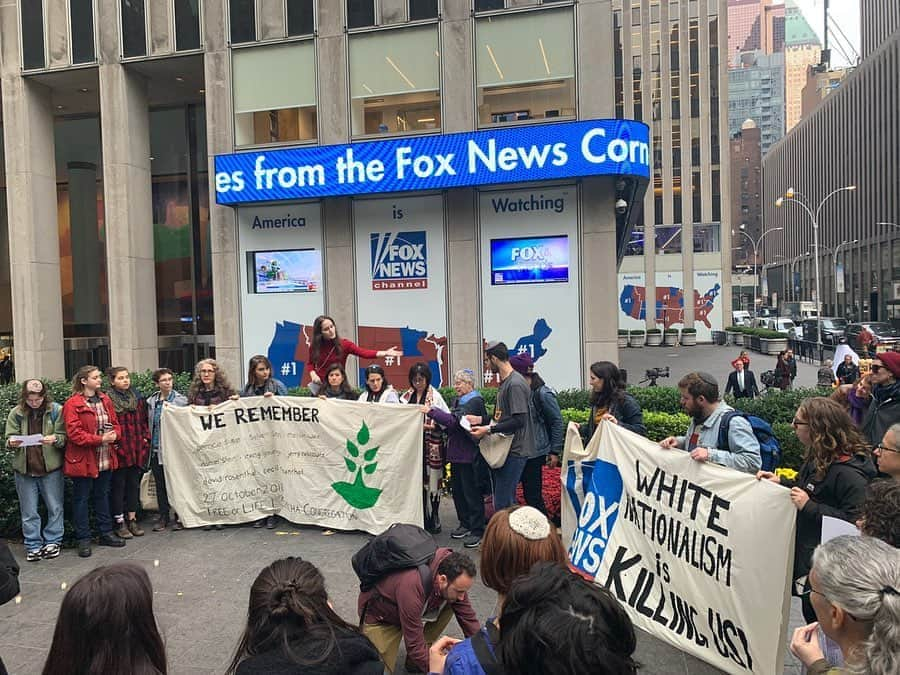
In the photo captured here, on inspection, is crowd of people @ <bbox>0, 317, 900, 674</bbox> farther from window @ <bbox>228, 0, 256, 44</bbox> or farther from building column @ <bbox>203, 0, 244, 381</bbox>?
window @ <bbox>228, 0, 256, 44</bbox>

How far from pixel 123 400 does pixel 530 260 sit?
9.70 meters

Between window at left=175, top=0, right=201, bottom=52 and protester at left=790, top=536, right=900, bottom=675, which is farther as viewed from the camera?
window at left=175, top=0, right=201, bottom=52

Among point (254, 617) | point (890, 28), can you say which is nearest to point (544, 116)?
point (254, 617)

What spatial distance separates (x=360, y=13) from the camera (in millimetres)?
15789

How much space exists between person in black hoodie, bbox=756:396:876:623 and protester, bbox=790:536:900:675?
1.75 metres

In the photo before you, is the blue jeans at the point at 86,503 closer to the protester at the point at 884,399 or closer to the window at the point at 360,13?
the protester at the point at 884,399

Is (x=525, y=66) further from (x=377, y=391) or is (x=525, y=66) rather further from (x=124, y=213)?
(x=124, y=213)

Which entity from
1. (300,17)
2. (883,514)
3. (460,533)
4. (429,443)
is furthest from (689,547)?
(300,17)

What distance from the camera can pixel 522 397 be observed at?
6590 millimetres

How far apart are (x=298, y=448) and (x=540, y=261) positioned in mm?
8798

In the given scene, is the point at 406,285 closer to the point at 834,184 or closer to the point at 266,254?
the point at 266,254

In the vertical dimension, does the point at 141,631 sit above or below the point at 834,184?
below

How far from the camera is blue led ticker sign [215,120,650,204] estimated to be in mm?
14070

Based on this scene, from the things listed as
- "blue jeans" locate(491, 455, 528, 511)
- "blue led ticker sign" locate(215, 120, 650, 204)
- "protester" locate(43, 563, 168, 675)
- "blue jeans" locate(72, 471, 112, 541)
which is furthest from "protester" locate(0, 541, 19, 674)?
"blue led ticker sign" locate(215, 120, 650, 204)
